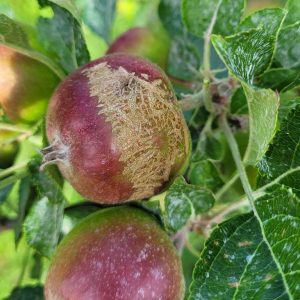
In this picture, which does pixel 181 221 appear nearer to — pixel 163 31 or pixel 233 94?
pixel 233 94

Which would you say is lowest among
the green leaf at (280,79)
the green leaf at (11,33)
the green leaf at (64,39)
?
the green leaf at (280,79)

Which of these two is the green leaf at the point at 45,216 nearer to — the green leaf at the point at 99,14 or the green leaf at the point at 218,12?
the green leaf at the point at 218,12

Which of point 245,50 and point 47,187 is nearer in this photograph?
point 245,50

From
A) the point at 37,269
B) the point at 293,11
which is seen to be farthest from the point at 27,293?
the point at 293,11

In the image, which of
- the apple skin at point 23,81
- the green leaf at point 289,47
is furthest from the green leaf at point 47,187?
the green leaf at point 289,47

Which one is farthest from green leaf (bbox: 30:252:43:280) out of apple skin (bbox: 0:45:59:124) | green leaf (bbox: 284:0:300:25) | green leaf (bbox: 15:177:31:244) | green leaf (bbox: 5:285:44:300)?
green leaf (bbox: 284:0:300:25)

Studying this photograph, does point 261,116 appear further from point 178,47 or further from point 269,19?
point 178,47
